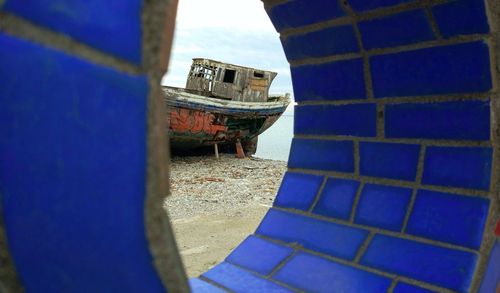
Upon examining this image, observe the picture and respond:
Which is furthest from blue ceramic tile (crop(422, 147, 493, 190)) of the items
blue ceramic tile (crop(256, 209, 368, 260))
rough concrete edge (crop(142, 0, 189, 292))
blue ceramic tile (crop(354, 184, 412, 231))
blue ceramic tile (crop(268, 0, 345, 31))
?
rough concrete edge (crop(142, 0, 189, 292))

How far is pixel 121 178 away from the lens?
1.30ft

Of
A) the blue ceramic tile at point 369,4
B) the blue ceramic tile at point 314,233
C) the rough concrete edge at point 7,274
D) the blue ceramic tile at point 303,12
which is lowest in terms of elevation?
the blue ceramic tile at point 314,233

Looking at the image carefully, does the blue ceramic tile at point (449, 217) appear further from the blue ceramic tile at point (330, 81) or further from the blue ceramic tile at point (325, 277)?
the blue ceramic tile at point (330, 81)

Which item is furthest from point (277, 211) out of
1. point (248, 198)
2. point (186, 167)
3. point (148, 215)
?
point (186, 167)

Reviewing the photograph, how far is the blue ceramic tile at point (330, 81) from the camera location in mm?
1495

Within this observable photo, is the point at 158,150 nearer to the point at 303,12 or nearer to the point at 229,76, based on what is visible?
the point at 303,12

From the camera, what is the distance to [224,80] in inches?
461

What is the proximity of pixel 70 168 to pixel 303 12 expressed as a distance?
1.21m

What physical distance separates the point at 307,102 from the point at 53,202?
1.34 meters

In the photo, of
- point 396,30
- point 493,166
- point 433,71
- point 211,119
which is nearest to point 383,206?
point 493,166

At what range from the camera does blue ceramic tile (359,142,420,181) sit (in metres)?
1.41

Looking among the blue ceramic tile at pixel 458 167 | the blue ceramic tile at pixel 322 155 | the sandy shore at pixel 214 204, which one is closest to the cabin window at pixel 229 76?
the sandy shore at pixel 214 204

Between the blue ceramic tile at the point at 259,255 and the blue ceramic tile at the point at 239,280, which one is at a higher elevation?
the blue ceramic tile at the point at 259,255

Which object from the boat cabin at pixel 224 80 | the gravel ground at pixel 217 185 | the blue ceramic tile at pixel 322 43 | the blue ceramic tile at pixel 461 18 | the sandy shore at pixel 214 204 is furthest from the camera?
the boat cabin at pixel 224 80
